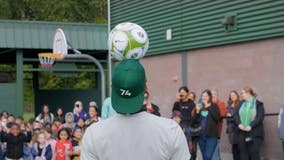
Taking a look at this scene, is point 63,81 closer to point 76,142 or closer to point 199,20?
point 199,20

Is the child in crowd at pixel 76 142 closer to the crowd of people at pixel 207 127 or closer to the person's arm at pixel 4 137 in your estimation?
the crowd of people at pixel 207 127

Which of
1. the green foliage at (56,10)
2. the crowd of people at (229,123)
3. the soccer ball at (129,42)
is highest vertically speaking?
the green foliage at (56,10)

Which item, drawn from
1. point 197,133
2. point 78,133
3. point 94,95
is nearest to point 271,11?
point 197,133

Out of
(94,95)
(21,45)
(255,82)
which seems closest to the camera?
(255,82)

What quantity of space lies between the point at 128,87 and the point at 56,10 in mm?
43742

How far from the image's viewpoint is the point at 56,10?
46.0 metres

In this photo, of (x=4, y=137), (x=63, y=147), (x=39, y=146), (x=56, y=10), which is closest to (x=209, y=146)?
(x=63, y=147)

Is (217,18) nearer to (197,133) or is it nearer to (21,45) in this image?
(197,133)

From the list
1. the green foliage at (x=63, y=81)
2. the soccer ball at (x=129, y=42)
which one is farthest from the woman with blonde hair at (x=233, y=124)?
the green foliage at (x=63, y=81)

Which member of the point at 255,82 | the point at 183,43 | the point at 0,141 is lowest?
the point at 0,141

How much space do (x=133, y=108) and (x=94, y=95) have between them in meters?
23.3

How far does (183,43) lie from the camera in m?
16.6

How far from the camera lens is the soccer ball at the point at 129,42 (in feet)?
15.9

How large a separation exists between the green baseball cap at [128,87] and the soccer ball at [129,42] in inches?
52.3
